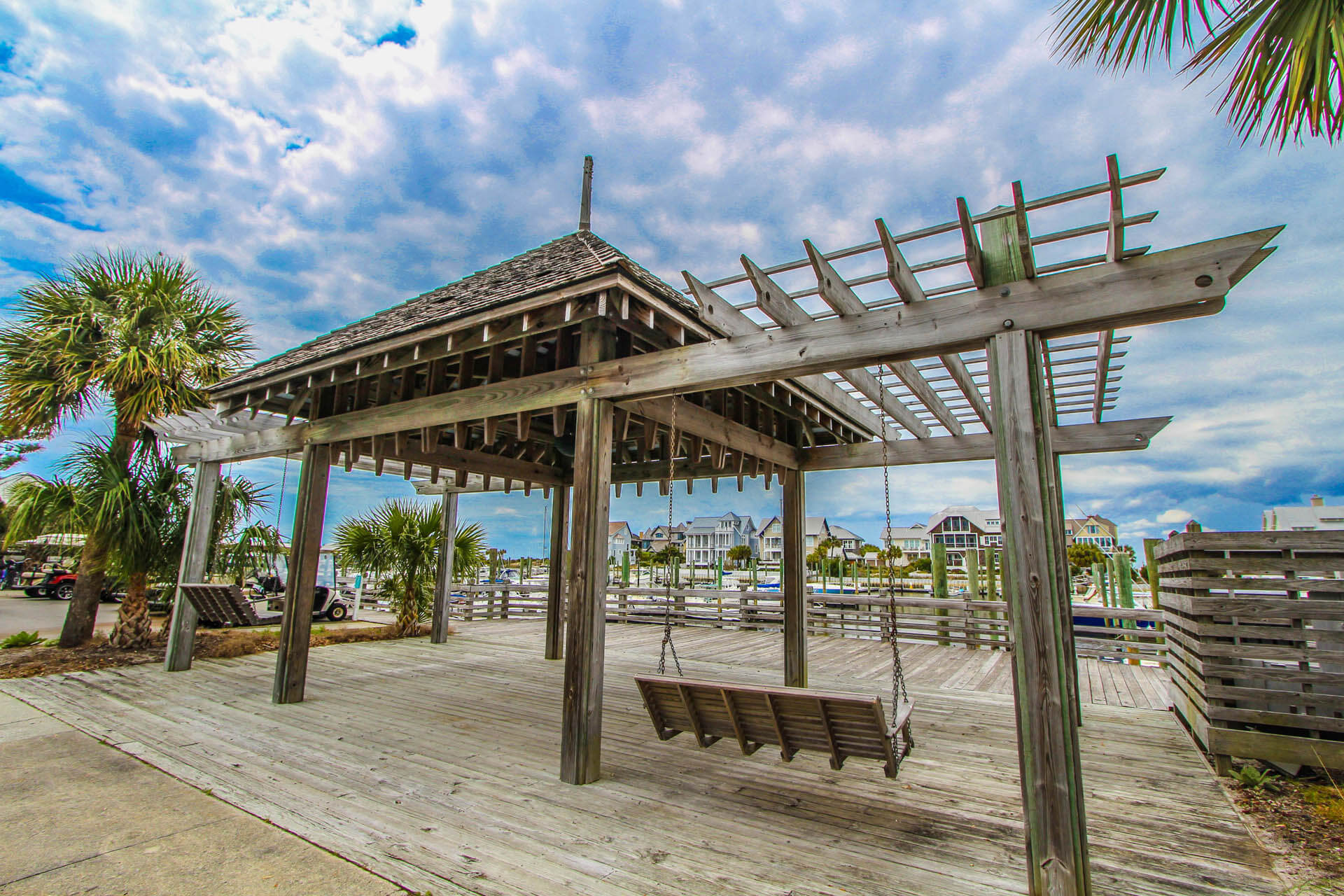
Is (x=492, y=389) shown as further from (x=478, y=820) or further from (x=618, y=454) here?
(x=618, y=454)

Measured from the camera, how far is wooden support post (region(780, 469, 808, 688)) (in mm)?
6816

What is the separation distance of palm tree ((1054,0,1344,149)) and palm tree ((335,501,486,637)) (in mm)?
10659

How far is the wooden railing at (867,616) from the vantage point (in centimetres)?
865

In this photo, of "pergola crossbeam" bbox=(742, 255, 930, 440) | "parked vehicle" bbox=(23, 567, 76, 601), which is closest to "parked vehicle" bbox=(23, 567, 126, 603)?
"parked vehicle" bbox=(23, 567, 76, 601)

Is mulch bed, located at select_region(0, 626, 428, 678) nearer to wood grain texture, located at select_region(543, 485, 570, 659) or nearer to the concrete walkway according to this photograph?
wood grain texture, located at select_region(543, 485, 570, 659)

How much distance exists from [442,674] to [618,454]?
12.7ft

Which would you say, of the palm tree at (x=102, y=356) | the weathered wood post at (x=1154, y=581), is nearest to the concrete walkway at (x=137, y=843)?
the palm tree at (x=102, y=356)

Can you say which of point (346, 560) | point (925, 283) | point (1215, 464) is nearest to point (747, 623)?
point (346, 560)

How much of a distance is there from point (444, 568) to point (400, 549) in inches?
48.0

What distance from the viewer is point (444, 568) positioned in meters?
10.5

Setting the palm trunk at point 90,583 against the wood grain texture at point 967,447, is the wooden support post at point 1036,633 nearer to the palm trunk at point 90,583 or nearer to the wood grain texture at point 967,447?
the wood grain texture at point 967,447

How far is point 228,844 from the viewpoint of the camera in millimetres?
2854

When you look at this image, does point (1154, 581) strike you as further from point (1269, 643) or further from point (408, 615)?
point (408, 615)

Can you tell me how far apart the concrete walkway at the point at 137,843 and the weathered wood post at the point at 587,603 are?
1.43 m
